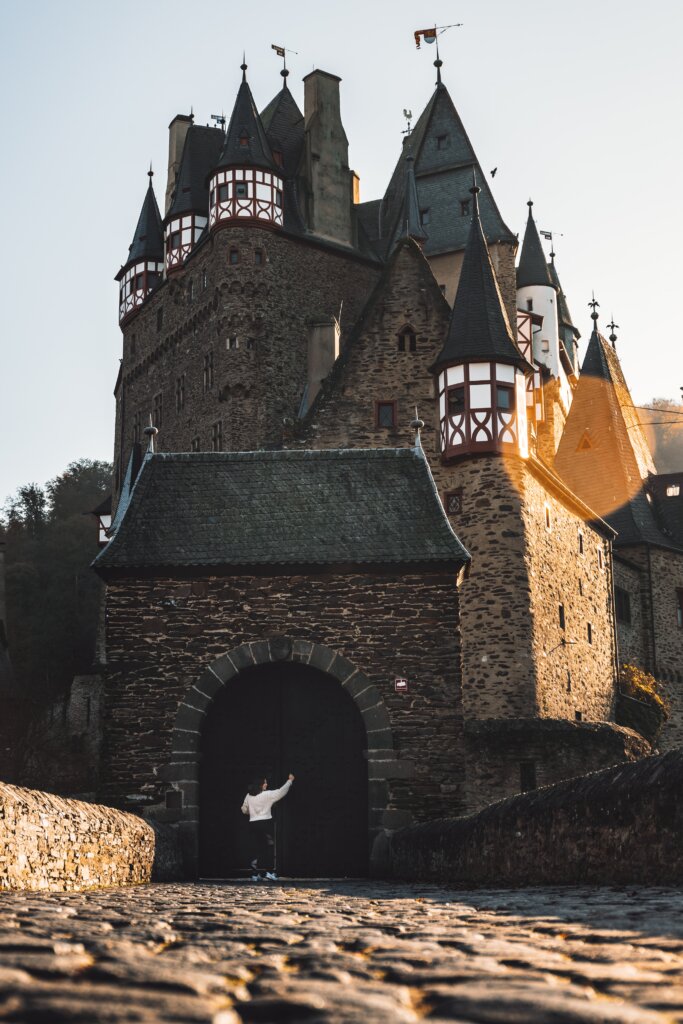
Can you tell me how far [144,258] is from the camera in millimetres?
57312

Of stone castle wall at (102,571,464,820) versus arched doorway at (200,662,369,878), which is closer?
stone castle wall at (102,571,464,820)

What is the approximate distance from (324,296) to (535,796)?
41822 millimetres

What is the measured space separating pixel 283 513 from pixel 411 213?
29.2 m

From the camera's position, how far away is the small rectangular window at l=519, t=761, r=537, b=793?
1027 inches

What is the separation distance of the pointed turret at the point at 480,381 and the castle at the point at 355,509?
83mm

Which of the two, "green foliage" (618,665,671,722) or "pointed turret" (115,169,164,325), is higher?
"pointed turret" (115,169,164,325)

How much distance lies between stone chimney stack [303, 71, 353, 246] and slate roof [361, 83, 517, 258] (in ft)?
6.87

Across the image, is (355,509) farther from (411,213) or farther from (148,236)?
(148,236)

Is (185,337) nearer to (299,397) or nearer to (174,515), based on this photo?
(299,397)

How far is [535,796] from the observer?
9.09 m

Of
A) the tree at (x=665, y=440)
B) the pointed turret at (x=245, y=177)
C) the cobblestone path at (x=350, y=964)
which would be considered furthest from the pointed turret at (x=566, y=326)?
the cobblestone path at (x=350, y=964)

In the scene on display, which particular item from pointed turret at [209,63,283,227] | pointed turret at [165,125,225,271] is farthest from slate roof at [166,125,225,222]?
pointed turret at [209,63,283,227]

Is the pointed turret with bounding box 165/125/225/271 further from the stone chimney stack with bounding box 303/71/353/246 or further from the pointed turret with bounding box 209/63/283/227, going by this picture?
the stone chimney stack with bounding box 303/71/353/246

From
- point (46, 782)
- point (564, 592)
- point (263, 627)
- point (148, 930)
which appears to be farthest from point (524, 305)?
point (148, 930)
